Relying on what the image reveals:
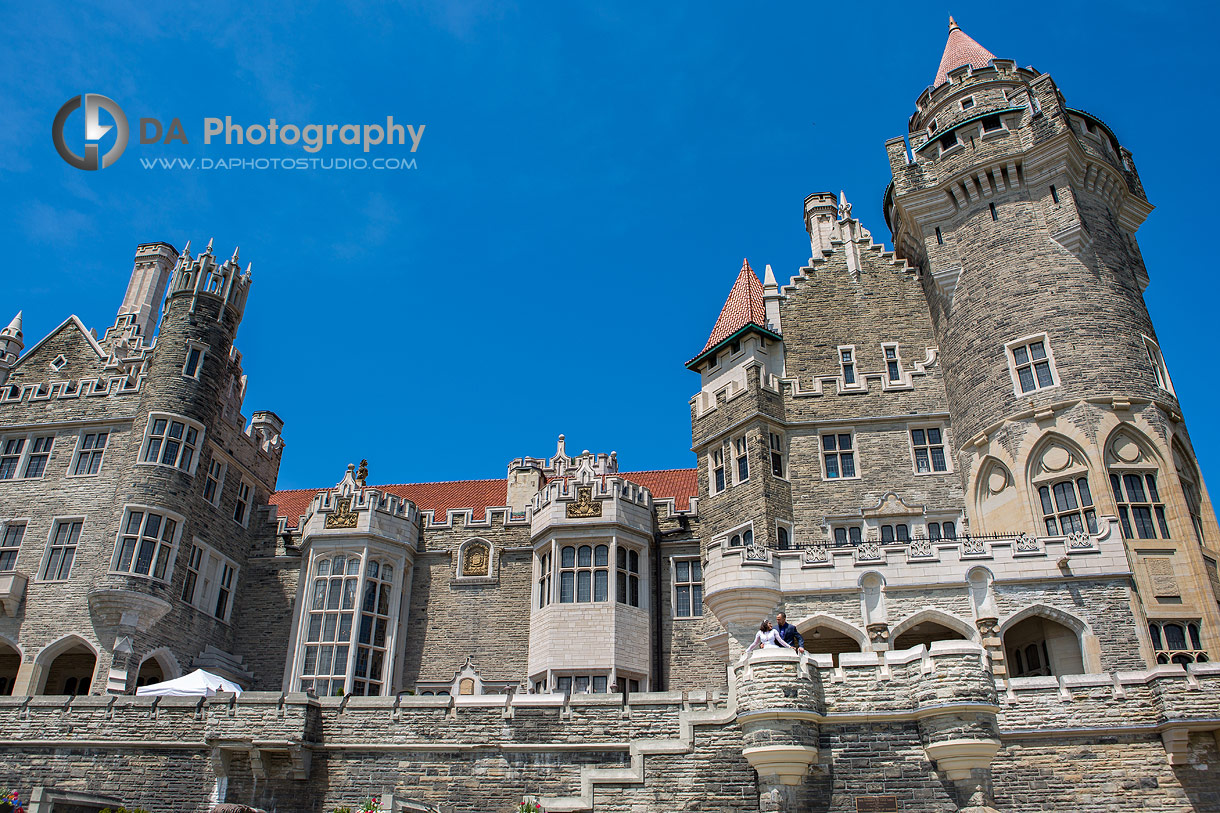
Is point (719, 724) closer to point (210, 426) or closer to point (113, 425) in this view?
point (210, 426)

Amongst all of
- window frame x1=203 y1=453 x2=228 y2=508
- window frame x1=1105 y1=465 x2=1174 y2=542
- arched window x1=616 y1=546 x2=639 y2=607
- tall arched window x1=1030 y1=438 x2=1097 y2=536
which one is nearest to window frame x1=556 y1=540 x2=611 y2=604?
arched window x1=616 y1=546 x2=639 y2=607

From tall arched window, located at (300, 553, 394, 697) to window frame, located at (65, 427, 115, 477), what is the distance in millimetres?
7877

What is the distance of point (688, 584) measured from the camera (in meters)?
Result: 29.7

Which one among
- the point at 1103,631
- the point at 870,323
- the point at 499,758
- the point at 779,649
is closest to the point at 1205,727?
the point at 1103,631

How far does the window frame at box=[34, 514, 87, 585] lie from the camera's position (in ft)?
92.7

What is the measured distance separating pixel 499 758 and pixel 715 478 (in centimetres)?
1269

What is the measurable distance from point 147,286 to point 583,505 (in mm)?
22077

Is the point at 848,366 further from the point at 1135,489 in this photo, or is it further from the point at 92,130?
the point at 92,130

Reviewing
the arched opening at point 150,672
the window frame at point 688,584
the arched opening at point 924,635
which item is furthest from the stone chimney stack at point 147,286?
the arched opening at point 924,635

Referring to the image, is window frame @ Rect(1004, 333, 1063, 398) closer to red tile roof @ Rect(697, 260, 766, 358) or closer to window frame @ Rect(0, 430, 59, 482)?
red tile roof @ Rect(697, 260, 766, 358)

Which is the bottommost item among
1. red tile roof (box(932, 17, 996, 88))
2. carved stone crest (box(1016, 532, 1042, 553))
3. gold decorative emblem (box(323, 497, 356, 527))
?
carved stone crest (box(1016, 532, 1042, 553))

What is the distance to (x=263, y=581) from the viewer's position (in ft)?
106

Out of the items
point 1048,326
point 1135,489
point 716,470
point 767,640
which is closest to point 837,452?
point 716,470

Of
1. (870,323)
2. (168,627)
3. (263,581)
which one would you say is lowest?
(168,627)
